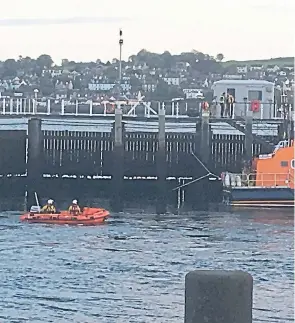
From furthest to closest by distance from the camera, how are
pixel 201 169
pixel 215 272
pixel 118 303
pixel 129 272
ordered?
1. pixel 201 169
2. pixel 129 272
3. pixel 118 303
4. pixel 215 272

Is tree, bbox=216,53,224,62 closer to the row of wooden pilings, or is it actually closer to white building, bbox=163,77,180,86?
white building, bbox=163,77,180,86

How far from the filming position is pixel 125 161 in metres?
39.6

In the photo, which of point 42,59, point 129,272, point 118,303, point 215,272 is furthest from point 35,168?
point 42,59

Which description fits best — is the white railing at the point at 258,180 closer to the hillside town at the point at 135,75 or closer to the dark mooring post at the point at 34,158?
the dark mooring post at the point at 34,158

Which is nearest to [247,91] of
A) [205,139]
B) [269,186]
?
[205,139]

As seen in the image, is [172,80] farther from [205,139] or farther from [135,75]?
[205,139]

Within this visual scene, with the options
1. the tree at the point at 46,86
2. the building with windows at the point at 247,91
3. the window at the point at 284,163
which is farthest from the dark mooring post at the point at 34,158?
the tree at the point at 46,86

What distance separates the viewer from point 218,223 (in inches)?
1227

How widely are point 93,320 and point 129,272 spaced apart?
514 cm

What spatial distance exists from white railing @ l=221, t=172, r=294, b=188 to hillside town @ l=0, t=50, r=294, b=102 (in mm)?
57736

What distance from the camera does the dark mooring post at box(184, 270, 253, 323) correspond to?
409cm

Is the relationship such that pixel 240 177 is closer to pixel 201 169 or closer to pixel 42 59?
pixel 201 169

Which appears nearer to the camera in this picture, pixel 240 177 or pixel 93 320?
pixel 93 320

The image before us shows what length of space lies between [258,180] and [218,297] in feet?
109
